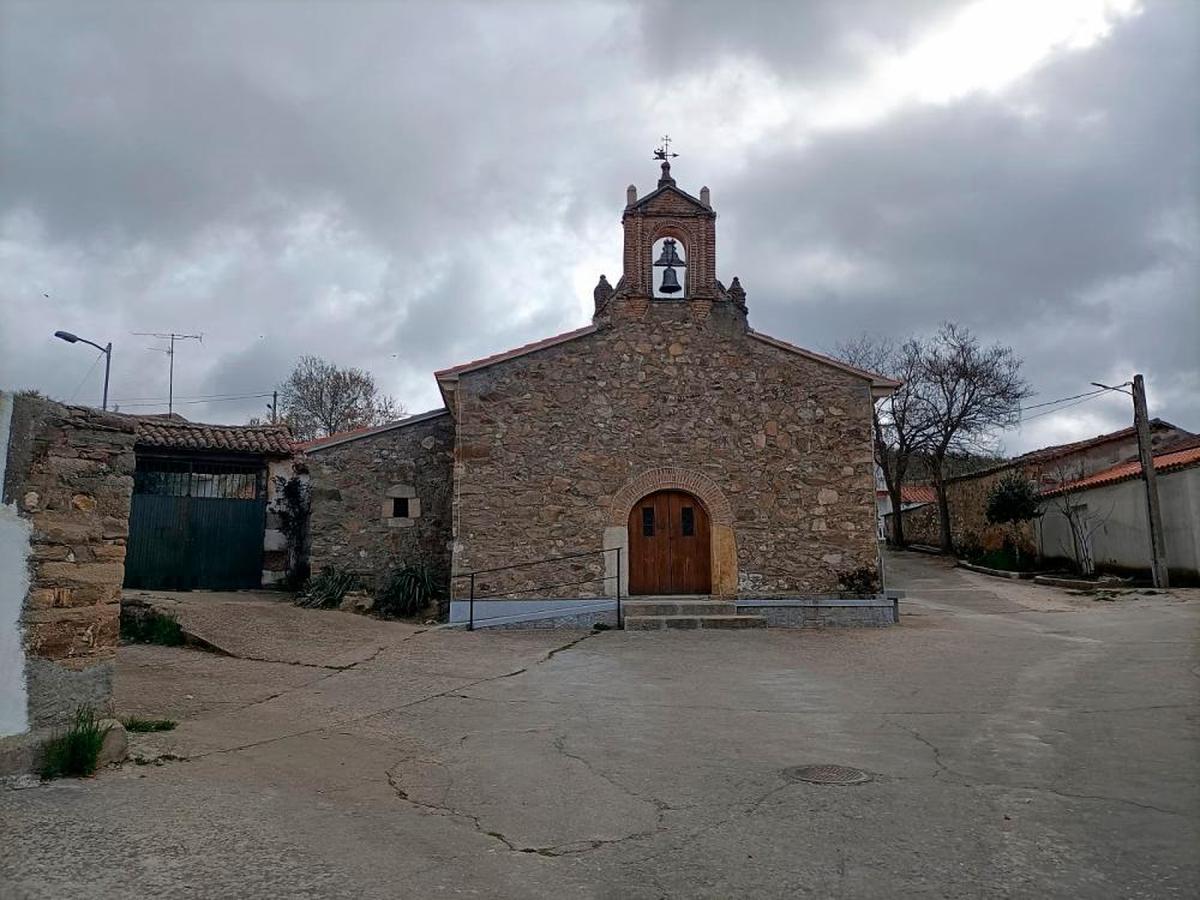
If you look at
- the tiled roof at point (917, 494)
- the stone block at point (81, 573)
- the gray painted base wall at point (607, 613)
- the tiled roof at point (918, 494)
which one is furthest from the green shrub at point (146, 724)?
the tiled roof at point (918, 494)

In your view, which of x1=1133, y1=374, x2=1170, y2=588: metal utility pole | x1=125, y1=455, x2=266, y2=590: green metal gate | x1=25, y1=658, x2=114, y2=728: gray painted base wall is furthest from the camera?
x1=1133, y1=374, x2=1170, y2=588: metal utility pole

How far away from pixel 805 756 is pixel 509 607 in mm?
8548

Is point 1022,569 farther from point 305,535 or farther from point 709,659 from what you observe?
point 305,535

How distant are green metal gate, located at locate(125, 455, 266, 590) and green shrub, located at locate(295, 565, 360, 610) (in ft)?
9.65

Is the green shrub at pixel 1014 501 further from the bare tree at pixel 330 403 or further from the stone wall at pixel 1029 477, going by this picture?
the bare tree at pixel 330 403

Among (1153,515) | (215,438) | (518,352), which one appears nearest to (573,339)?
(518,352)

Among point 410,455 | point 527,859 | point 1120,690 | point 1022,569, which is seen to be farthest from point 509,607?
point 1022,569

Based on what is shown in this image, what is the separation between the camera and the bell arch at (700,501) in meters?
14.4

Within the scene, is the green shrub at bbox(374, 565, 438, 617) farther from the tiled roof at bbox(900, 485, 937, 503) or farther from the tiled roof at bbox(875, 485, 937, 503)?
the tiled roof at bbox(900, 485, 937, 503)

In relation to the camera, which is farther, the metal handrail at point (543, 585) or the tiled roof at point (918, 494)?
the tiled roof at point (918, 494)

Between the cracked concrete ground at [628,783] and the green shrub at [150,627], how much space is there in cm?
42

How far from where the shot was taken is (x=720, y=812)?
488 cm

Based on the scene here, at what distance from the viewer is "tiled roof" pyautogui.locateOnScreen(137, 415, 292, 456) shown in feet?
56.9

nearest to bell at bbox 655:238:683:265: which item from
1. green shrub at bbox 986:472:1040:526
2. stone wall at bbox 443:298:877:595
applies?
stone wall at bbox 443:298:877:595
